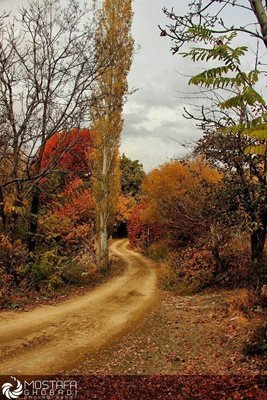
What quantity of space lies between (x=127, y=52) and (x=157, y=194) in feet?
35.6

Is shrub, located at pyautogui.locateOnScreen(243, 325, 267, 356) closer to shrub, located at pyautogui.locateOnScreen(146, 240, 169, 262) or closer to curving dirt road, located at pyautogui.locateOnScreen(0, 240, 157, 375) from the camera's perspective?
curving dirt road, located at pyautogui.locateOnScreen(0, 240, 157, 375)

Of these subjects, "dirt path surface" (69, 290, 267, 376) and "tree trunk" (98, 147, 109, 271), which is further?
"tree trunk" (98, 147, 109, 271)

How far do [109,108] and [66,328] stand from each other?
14.0 meters

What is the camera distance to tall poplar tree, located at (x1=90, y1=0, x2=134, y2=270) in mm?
20419

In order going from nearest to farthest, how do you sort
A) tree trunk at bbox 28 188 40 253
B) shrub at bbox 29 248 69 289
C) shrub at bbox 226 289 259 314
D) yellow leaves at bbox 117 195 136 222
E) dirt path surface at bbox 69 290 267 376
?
dirt path surface at bbox 69 290 267 376, shrub at bbox 226 289 259 314, shrub at bbox 29 248 69 289, tree trunk at bbox 28 188 40 253, yellow leaves at bbox 117 195 136 222

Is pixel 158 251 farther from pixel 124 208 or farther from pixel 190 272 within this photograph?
pixel 124 208

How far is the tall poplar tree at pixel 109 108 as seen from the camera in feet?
67.0

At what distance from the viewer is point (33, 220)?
15.5m

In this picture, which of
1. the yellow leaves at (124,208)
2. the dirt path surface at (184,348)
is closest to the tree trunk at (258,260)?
the dirt path surface at (184,348)

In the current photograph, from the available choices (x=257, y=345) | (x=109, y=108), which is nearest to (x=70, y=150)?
(x=109, y=108)

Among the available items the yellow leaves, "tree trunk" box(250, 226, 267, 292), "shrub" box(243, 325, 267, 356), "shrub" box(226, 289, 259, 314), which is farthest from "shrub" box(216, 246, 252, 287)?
the yellow leaves

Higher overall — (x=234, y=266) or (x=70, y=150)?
(x=70, y=150)

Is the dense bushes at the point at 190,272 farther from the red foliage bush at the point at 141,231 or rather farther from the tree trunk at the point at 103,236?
the red foliage bush at the point at 141,231

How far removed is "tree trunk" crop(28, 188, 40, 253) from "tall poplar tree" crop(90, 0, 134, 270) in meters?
4.96
